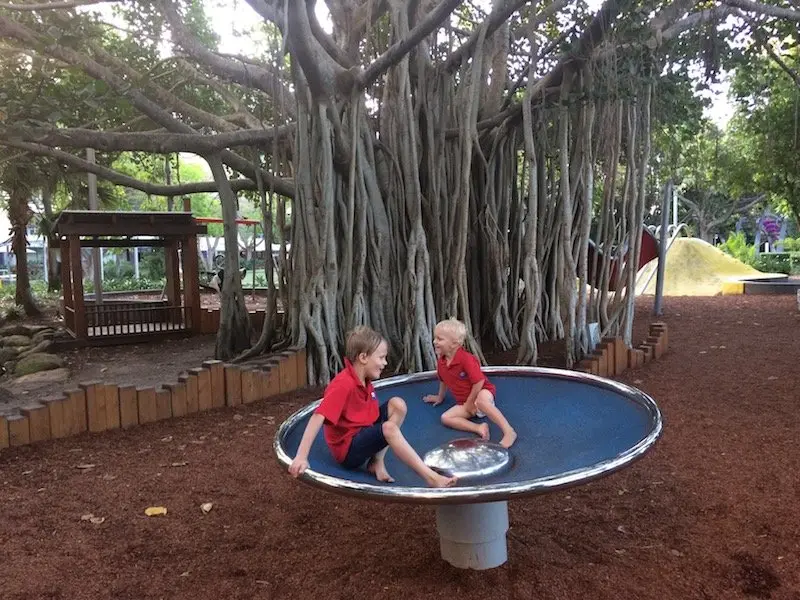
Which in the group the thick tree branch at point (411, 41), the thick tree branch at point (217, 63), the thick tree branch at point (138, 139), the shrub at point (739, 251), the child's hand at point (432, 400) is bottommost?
the child's hand at point (432, 400)

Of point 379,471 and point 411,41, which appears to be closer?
point 379,471

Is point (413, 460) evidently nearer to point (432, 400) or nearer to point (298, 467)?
point (298, 467)

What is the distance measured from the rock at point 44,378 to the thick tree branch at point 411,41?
12.2 ft

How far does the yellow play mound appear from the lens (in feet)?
39.0

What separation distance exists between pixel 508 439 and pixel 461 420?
257 millimetres

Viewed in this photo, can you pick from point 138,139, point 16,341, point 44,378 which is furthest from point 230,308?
point 16,341

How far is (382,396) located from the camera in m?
3.03

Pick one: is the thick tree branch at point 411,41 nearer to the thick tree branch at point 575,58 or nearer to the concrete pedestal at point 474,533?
the thick tree branch at point 575,58

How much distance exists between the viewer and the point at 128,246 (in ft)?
27.7

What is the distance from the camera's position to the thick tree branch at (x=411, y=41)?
3.71m

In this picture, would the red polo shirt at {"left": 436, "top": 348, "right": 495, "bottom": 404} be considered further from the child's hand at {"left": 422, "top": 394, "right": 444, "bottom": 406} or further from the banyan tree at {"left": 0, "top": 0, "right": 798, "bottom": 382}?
the banyan tree at {"left": 0, "top": 0, "right": 798, "bottom": 382}

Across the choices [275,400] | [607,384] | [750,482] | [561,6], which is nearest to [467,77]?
[561,6]

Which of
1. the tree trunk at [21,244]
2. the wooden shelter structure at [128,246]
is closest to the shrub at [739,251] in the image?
the wooden shelter structure at [128,246]

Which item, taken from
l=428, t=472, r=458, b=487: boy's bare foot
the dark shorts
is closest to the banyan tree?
the dark shorts
